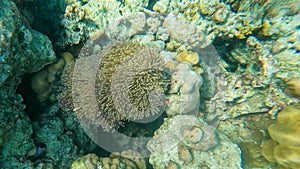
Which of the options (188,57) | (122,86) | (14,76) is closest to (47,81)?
Answer: (14,76)

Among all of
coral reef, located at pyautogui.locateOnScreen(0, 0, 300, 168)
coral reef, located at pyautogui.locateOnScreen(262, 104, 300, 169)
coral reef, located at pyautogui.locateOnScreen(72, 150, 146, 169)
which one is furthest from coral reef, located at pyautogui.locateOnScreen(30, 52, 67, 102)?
coral reef, located at pyautogui.locateOnScreen(262, 104, 300, 169)

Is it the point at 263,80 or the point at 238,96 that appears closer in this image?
the point at 263,80

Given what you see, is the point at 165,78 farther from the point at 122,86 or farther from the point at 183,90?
the point at 122,86

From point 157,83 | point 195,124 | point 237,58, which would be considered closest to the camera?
point 157,83

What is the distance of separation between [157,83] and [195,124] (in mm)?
913

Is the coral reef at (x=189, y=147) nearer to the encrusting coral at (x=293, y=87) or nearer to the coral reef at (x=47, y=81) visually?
the encrusting coral at (x=293, y=87)

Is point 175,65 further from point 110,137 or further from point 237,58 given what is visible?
point 110,137

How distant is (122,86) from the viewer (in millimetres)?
2785

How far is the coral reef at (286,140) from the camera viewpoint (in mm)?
2576

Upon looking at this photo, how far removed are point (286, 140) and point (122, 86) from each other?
2328mm

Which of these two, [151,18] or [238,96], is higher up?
[151,18]

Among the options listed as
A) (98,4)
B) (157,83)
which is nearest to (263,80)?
(157,83)

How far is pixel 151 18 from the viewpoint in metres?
3.49

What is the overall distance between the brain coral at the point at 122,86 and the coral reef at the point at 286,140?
5.62ft
